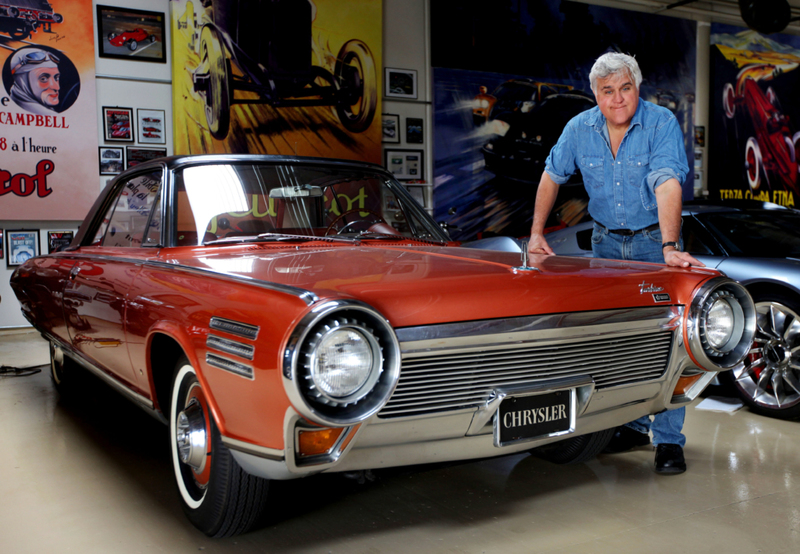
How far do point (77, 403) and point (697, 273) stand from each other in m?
3.13

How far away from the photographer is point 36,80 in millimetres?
6336

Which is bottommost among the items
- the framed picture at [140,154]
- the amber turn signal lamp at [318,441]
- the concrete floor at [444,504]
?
the concrete floor at [444,504]

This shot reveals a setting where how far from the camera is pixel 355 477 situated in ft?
7.92

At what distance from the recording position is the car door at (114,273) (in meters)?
2.35

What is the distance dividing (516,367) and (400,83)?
6896 mm

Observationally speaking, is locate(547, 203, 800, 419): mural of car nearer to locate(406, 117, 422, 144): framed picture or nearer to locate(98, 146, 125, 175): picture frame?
locate(406, 117, 422, 144): framed picture

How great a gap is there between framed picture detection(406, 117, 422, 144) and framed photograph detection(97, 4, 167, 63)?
287 centimetres

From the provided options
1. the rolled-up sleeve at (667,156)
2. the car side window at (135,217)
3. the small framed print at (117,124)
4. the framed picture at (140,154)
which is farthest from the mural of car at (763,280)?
the small framed print at (117,124)

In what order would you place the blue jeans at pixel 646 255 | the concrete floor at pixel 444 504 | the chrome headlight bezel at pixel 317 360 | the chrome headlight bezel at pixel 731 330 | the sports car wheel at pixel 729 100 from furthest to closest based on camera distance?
the sports car wheel at pixel 729 100, the blue jeans at pixel 646 255, the chrome headlight bezel at pixel 731 330, the concrete floor at pixel 444 504, the chrome headlight bezel at pixel 317 360

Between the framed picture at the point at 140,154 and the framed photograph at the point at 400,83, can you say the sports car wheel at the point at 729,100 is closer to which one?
the framed photograph at the point at 400,83

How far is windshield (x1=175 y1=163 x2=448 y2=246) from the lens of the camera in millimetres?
2398

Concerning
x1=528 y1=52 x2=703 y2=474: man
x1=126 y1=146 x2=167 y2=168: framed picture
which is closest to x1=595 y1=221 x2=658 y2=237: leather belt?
x1=528 y1=52 x2=703 y2=474: man

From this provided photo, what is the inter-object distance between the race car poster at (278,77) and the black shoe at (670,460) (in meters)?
5.50

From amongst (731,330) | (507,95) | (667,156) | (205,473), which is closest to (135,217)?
(205,473)
